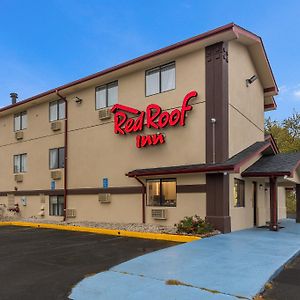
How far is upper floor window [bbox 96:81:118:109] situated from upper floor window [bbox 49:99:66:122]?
3.08 meters

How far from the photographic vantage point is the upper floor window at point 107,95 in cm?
1871

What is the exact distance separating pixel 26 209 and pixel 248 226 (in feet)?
48.0

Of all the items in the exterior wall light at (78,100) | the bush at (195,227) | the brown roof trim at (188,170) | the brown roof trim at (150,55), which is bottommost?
the bush at (195,227)

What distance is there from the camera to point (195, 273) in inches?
287

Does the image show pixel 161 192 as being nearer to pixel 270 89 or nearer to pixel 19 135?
pixel 270 89

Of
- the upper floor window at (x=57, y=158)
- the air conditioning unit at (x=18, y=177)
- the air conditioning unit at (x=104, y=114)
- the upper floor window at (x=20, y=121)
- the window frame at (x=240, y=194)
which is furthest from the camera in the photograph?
the upper floor window at (x=20, y=121)

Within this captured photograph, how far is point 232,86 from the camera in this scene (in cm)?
1580

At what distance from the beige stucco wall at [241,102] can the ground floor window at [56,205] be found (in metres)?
11.0

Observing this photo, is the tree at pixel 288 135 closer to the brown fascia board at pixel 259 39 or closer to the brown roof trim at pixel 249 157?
the brown fascia board at pixel 259 39

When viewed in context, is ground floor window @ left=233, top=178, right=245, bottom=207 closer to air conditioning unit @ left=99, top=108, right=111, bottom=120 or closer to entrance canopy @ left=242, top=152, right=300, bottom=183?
entrance canopy @ left=242, top=152, right=300, bottom=183

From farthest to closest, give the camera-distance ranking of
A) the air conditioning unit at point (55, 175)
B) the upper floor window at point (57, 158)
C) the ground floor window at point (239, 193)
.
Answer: the upper floor window at point (57, 158)
the air conditioning unit at point (55, 175)
the ground floor window at point (239, 193)

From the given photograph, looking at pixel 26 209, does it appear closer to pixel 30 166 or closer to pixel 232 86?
pixel 30 166

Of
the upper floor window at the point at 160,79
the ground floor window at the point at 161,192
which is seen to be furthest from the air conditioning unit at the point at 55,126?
the ground floor window at the point at 161,192

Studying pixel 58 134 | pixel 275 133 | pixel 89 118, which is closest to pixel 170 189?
pixel 89 118
